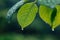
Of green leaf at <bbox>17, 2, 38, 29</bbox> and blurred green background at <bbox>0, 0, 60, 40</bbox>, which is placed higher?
blurred green background at <bbox>0, 0, 60, 40</bbox>

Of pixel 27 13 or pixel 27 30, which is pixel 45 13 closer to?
pixel 27 13

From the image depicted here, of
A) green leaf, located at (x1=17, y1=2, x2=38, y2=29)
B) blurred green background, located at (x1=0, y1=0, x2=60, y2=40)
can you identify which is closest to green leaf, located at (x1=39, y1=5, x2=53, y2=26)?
green leaf, located at (x1=17, y1=2, x2=38, y2=29)

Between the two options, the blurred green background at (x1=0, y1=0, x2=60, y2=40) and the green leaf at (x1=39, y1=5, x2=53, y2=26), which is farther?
the blurred green background at (x1=0, y1=0, x2=60, y2=40)

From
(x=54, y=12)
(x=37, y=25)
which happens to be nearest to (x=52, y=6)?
(x=54, y=12)

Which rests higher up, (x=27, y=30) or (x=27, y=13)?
(x=27, y=30)

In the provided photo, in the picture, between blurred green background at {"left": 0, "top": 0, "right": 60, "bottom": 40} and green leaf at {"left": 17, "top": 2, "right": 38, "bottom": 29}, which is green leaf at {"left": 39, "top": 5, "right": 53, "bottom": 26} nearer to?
green leaf at {"left": 17, "top": 2, "right": 38, "bottom": 29}

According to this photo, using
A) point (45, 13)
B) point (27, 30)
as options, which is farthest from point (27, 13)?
point (27, 30)
